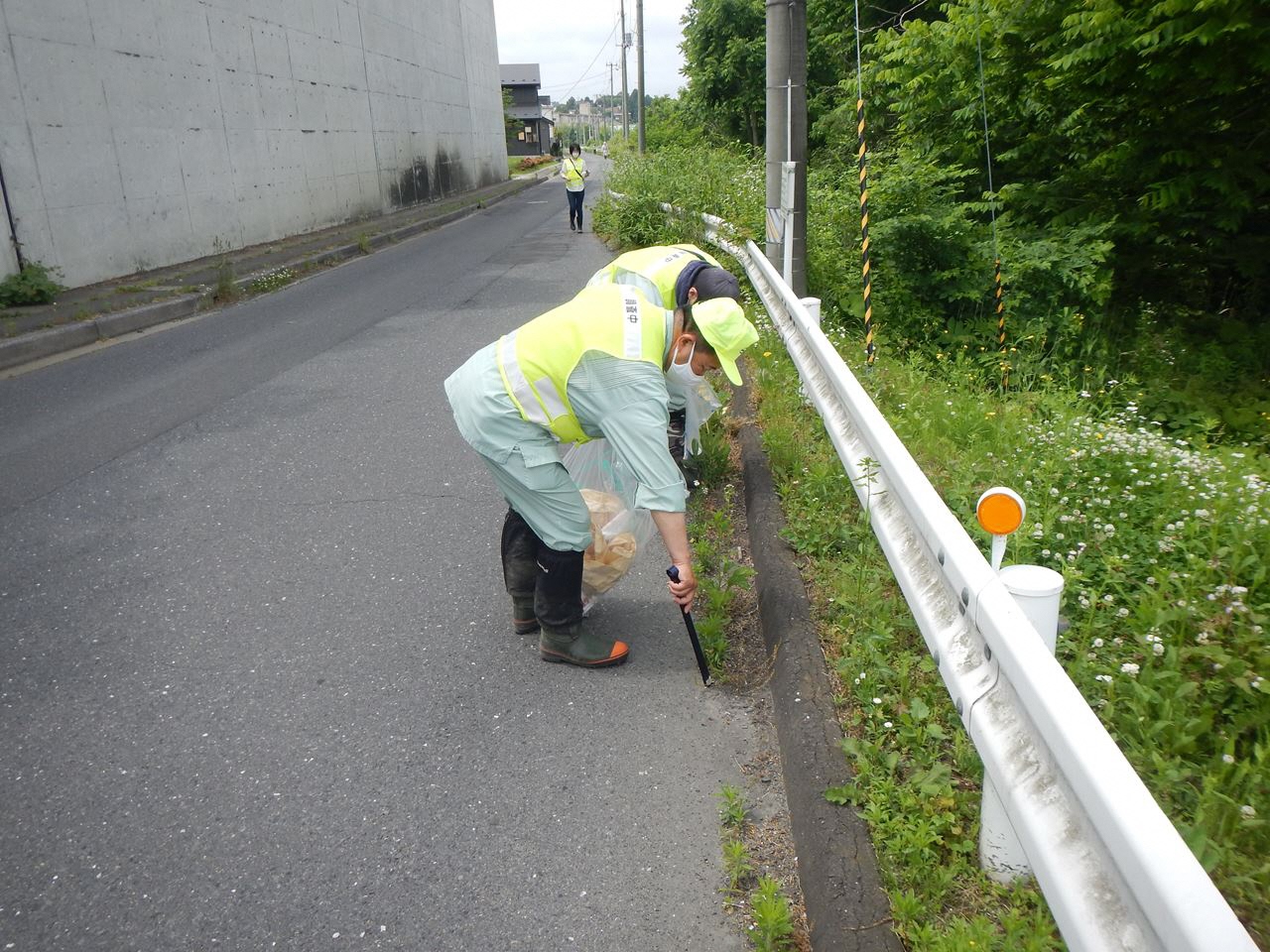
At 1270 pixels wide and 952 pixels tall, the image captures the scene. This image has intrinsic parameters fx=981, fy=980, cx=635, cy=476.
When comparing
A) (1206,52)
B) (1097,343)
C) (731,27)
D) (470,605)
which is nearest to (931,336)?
(1097,343)

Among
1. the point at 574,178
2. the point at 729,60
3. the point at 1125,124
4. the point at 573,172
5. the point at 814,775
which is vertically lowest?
the point at 814,775

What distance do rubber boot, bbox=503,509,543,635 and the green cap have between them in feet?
3.47

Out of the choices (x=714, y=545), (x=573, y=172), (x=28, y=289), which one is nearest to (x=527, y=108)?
(x=573, y=172)

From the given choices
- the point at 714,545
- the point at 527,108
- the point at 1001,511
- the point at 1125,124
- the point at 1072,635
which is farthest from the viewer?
the point at 527,108

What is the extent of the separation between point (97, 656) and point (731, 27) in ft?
Answer: 94.8

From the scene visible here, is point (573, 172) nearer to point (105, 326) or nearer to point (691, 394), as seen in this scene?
point (105, 326)

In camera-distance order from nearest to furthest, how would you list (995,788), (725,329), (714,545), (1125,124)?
1. (995,788)
2. (725,329)
3. (714,545)
4. (1125,124)

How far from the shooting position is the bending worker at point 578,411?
127 inches

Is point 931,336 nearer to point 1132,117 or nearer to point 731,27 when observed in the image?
point 1132,117

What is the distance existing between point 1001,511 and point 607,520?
2.07 m

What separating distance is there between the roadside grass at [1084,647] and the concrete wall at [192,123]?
1048cm

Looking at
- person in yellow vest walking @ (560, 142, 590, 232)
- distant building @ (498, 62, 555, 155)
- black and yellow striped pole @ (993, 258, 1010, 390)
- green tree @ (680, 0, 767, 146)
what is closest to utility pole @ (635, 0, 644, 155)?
green tree @ (680, 0, 767, 146)

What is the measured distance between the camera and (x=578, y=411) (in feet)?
11.2

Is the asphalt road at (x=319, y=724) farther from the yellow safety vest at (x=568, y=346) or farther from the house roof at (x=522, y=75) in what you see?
the house roof at (x=522, y=75)
